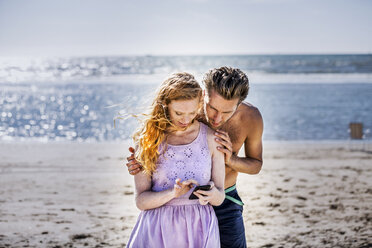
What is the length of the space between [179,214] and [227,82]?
3.38ft

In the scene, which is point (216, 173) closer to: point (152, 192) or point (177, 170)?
point (177, 170)

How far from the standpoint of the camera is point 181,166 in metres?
2.62

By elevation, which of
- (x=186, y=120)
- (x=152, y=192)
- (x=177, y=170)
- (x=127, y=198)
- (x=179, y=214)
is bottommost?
(x=127, y=198)

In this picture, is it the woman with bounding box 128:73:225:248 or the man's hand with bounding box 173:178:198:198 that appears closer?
the man's hand with bounding box 173:178:198:198

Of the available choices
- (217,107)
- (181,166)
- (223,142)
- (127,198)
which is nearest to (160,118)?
(181,166)

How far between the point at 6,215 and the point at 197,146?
4760 mm

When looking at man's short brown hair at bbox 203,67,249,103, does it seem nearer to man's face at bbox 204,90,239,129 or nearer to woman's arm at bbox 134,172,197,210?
man's face at bbox 204,90,239,129

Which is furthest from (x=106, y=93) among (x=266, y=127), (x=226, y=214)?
(x=226, y=214)

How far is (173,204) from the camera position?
2.62m

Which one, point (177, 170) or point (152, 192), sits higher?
point (177, 170)

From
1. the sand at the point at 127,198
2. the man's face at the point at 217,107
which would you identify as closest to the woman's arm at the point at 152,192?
the man's face at the point at 217,107

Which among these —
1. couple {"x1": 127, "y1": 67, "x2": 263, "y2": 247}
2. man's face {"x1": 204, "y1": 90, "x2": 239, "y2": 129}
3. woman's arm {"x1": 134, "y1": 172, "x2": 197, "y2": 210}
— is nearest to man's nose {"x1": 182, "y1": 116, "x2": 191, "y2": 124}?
couple {"x1": 127, "y1": 67, "x2": 263, "y2": 247}

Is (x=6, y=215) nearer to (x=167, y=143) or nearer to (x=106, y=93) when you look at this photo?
(x=167, y=143)

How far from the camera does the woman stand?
2553 millimetres
